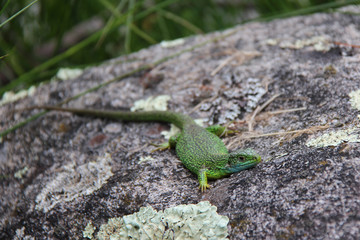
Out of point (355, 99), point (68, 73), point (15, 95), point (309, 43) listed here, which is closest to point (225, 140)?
point (355, 99)

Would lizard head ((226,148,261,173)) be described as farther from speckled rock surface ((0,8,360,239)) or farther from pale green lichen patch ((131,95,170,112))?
pale green lichen patch ((131,95,170,112))

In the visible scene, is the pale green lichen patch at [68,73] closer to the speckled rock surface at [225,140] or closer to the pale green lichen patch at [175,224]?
the speckled rock surface at [225,140]

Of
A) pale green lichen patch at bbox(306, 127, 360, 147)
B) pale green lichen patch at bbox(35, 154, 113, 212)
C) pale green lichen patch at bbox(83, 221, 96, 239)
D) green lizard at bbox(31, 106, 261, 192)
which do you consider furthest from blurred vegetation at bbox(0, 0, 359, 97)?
pale green lichen patch at bbox(306, 127, 360, 147)

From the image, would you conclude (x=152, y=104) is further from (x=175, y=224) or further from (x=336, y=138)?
(x=336, y=138)

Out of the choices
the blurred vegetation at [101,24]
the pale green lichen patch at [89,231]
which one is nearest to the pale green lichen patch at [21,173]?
the pale green lichen patch at [89,231]

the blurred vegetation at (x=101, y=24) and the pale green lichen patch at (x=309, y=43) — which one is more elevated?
the blurred vegetation at (x=101, y=24)

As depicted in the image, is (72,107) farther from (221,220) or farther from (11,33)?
(221,220)
